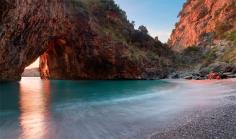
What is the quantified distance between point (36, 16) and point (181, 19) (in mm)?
120408

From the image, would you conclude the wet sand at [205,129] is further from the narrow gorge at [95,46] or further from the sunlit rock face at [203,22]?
the sunlit rock face at [203,22]

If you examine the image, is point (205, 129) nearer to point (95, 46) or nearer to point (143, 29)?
point (95, 46)

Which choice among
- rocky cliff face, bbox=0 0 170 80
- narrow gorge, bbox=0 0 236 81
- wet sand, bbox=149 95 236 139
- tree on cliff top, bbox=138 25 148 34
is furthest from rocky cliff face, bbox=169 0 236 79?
wet sand, bbox=149 95 236 139

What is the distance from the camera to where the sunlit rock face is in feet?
343

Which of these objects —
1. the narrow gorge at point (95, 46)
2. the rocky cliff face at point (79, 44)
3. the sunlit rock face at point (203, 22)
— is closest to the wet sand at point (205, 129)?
the narrow gorge at point (95, 46)

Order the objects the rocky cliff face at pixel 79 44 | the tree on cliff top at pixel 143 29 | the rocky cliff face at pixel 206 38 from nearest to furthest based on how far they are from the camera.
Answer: the rocky cliff face at pixel 79 44, the rocky cliff face at pixel 206 38, the tree on cliff top at pixel 143 29

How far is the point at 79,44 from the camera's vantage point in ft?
241

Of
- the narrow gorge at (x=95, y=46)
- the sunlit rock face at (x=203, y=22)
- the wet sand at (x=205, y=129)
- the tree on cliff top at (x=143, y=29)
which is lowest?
the wet sand at (x=205, y=129)

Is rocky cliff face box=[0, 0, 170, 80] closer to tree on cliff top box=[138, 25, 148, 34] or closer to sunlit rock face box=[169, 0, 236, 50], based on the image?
tree on cliff top box=[138, 25, 148, 34]

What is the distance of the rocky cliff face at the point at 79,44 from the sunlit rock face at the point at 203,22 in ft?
89.5

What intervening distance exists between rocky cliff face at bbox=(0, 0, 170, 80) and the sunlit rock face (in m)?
27.3

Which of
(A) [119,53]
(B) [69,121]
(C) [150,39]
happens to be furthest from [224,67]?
(B) [69,121]

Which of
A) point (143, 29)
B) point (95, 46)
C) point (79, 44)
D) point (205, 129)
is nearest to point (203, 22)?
point (143, 29)

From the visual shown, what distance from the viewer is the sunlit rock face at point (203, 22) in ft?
343
